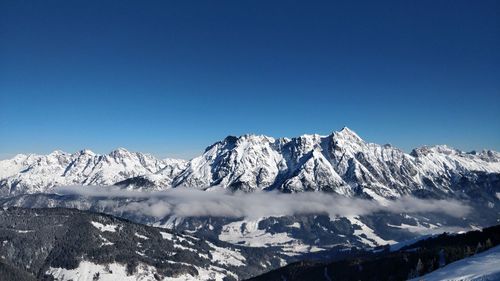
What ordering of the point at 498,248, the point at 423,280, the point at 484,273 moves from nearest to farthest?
the point at 484,273
the point at 423,280
the point at 498,248

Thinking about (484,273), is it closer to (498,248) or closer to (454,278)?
(454,278)

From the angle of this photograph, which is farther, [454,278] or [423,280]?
[423,280]

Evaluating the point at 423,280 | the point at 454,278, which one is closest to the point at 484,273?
the point at 454,278

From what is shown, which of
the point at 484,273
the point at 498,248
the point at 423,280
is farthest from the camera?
the point at 498,248

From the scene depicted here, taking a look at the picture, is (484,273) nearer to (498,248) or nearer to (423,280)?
(423,280)

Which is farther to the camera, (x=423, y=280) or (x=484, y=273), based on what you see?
(x=423, y=280)

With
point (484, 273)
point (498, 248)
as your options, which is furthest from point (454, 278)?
point (498, 248)

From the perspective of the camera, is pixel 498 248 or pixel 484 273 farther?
pixel 498 248
